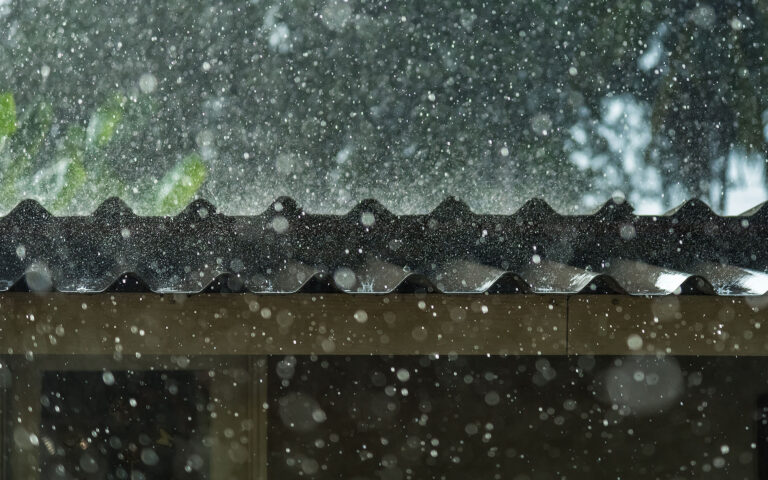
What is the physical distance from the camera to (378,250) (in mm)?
3053

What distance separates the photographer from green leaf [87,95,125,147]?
9.05m

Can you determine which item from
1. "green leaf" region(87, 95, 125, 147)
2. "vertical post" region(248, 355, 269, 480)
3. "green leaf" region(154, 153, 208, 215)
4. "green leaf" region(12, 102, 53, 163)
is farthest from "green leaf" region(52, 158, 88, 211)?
"vertical post" region(248, 355, 269, 480)

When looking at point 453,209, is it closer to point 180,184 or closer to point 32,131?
point 180,184

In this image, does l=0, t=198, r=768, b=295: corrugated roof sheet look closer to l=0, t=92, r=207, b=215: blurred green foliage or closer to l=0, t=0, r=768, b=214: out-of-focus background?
l=0, t=0, r=768, b=214: out-of-focus background

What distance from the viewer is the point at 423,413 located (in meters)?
4.01

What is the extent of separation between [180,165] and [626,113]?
496cm

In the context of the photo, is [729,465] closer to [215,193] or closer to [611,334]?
[611,334]

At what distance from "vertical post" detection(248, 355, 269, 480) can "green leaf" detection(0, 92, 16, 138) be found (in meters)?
7.17

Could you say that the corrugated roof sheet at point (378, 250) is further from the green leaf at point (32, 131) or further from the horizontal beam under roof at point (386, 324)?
the green leaf at point (32, 131)

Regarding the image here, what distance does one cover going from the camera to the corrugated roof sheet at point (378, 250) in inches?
99.7

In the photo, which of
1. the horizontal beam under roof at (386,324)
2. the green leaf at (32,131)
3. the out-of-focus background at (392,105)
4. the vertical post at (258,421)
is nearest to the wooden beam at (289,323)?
the horizontal beam under roof at (386,324)

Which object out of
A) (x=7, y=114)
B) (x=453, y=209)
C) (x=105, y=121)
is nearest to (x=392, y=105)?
(x=105, y=121)

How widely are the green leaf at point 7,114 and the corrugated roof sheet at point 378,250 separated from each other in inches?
281

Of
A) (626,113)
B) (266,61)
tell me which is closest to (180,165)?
(266,61)
